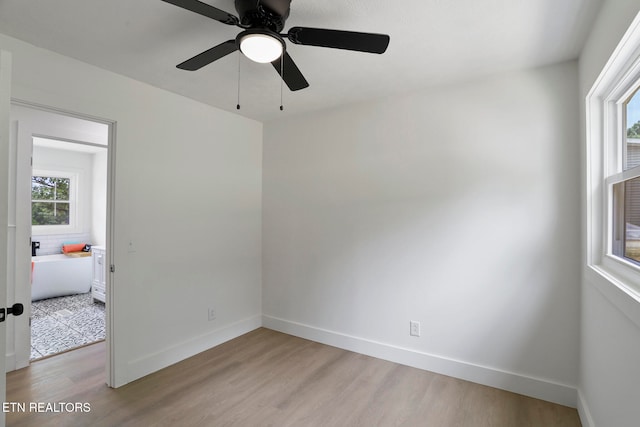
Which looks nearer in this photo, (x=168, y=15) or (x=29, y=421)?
(x=168, y=15)

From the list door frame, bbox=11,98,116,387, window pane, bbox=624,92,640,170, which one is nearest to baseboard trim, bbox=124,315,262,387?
door frame, bbox=11,98,116,387

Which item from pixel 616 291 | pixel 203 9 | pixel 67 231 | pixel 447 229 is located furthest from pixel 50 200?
pixel 616 291

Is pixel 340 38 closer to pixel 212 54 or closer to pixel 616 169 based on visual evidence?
pixel 212 54

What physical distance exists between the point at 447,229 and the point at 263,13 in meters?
2.06

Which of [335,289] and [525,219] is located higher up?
[525,219]

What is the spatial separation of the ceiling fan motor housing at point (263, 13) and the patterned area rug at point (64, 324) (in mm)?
3451

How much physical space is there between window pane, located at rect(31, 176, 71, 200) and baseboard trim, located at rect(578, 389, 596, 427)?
7.63m

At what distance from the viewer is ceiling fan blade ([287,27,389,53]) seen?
142cm

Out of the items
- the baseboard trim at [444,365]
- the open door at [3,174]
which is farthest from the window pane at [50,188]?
the open door at [3,174]

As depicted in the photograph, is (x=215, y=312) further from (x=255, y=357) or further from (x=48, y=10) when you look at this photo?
(x=48, y=10)

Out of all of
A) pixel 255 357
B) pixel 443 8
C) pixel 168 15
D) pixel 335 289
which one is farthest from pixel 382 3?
pixel 255 357

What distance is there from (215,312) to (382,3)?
9.89 feet

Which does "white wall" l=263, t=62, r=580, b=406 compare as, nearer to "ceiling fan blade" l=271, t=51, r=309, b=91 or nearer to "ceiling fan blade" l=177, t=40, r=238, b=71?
"ceiling fan blade" l=271, t=51, r=309, b=91

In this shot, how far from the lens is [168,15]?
171cm
